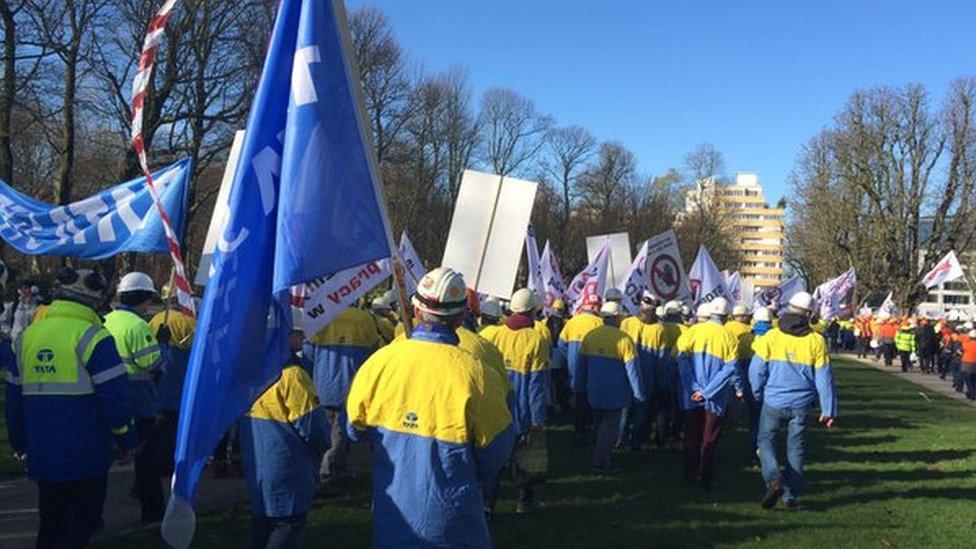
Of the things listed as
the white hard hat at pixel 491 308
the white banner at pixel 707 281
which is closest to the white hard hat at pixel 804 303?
the white hard hat at pixel 491 308

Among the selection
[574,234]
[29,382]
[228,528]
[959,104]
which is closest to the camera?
[29,382]

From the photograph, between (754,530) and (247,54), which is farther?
(247,54)

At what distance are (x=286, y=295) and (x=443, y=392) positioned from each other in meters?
0.86

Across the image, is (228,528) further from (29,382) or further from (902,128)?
(902,128)

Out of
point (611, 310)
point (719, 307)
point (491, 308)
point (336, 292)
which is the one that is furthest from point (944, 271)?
point (336, 292)

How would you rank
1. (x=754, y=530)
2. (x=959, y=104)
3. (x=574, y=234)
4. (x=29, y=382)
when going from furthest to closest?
(x=574, y=234) < (x=959, y=104) < (x=754, y=530) < (x=29, y=382)

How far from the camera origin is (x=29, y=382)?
538 cm

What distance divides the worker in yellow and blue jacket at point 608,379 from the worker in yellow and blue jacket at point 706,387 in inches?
23.2

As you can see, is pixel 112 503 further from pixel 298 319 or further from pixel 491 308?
pixel 491 308

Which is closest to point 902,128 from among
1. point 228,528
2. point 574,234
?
point 574,234

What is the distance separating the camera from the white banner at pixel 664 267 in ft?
47.7

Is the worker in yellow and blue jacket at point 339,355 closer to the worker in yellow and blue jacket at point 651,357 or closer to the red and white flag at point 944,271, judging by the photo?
the worker in yellow and blue jacket at point 651,357

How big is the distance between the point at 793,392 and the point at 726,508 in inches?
52.9

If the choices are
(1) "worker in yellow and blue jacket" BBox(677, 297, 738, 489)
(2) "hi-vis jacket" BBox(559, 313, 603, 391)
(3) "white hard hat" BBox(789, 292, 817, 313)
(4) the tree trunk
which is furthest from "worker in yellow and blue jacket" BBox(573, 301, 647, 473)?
(4) the tree trunk
